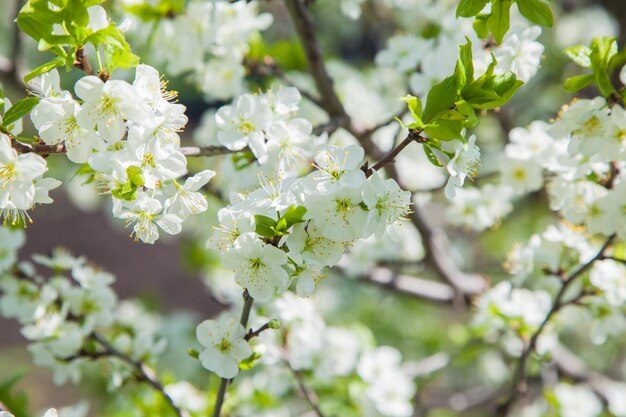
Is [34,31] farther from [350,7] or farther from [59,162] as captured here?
[59,162]

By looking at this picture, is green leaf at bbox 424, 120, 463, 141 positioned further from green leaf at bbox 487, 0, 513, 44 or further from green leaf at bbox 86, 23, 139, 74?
green leaf at bbox 86, 23, 139, 74

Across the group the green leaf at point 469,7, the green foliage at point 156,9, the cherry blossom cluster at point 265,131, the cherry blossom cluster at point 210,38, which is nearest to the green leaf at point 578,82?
the green leaf at point 469,7

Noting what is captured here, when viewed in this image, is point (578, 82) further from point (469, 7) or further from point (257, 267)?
point (257, 267)

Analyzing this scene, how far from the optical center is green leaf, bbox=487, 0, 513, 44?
102cm

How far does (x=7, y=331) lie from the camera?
18.6 ft

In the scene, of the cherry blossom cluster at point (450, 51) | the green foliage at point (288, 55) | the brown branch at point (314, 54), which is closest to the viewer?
the cherry blossom cluster at point (450, 51)

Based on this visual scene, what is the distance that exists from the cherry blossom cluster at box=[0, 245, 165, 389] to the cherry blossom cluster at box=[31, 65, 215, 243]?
0.59 m

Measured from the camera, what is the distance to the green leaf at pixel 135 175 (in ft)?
2.98

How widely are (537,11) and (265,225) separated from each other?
58 centimetres

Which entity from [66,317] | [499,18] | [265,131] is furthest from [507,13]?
[66,317]

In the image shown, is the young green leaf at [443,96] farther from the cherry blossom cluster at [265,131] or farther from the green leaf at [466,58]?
the cherry blossom cluster at [265,131]

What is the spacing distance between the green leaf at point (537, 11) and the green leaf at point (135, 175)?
2.20ft

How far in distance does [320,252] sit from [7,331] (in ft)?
18.5

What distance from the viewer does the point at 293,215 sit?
860mm
